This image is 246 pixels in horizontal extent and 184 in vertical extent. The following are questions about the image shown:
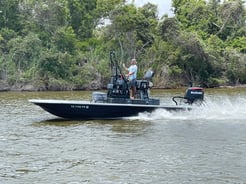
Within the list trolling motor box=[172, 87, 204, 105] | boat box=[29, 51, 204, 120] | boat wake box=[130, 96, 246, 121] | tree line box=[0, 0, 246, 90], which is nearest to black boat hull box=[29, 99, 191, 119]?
boat box=[29, 51, 204, 120]

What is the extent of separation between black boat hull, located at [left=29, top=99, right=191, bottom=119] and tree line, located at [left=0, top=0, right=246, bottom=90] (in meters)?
25.7

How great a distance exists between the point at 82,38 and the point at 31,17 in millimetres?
6206

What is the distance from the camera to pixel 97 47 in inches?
2013

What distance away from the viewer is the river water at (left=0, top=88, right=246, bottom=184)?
1039 cm

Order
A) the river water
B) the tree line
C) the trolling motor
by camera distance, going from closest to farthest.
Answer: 1. the river water
2. the trolling motor
3. the tree line

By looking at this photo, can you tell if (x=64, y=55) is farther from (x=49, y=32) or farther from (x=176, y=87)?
(x=176, y=87)

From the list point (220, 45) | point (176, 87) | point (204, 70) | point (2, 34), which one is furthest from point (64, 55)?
point (220, 45)

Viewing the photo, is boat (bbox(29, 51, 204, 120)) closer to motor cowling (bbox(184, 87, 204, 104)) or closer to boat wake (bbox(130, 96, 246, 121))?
boat wake (bbox(130, 96, 246, 121))

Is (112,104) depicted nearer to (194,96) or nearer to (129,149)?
(194,96)

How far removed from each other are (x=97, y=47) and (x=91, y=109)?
32.4 meters

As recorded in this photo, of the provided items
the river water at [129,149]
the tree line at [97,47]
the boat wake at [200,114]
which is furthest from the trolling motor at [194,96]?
the tree line at [97,47]

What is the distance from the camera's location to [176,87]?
4925 cm

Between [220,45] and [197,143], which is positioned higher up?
[220,45]

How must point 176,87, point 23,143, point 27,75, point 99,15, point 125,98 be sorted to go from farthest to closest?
point 99,15
point 176,87
point 27,75
point 125,98
point 23,143
